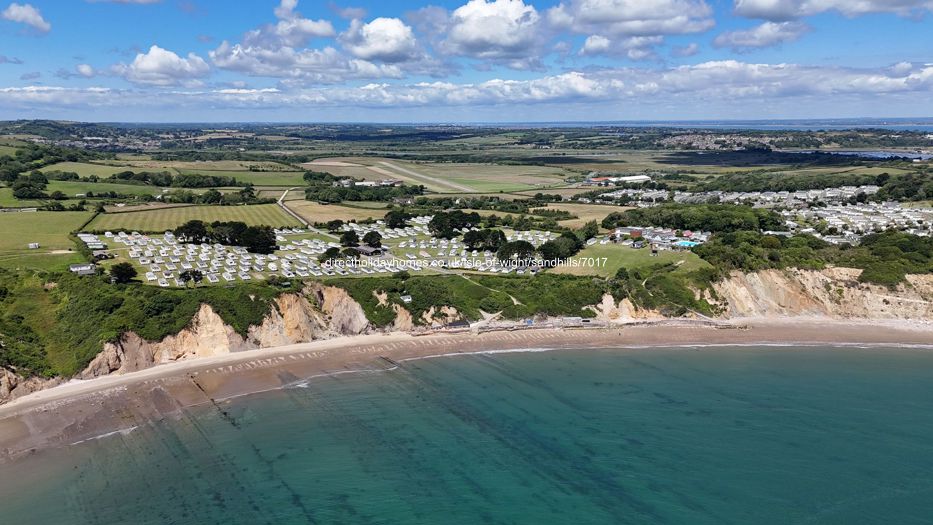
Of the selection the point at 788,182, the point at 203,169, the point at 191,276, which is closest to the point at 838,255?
the point at 191,276

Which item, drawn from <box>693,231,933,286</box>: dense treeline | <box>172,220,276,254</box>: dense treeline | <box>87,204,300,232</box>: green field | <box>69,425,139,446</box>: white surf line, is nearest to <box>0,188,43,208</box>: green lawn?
<box>87,204,300,232</box>: green field

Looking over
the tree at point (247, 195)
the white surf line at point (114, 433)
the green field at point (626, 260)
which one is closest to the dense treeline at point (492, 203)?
the green field at point (626, 260)

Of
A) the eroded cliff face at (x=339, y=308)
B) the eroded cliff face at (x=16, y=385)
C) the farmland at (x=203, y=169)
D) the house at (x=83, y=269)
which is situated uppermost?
the farmland at (x=203, y=169)

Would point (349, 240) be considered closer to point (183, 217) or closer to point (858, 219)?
point (183, 217)

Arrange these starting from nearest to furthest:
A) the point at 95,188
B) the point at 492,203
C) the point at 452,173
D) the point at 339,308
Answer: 1. the point at 339,308
2. the point at 95,188
3. the point at 492,203
4. the point at 452,173

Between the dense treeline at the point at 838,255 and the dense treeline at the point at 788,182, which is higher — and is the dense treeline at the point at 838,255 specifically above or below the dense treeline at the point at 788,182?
below

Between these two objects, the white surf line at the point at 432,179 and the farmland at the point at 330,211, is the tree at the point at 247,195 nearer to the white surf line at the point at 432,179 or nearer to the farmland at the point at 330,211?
the farmland at the point at 330,211
